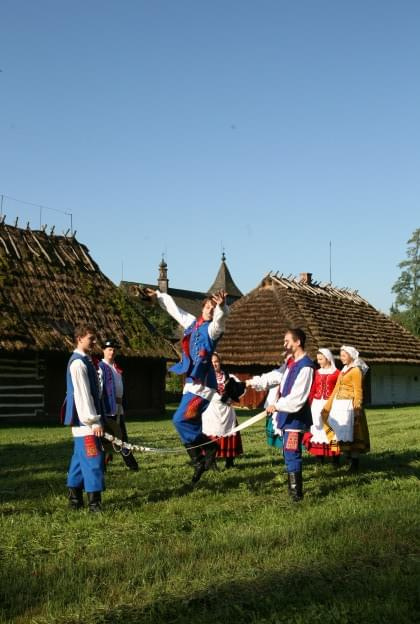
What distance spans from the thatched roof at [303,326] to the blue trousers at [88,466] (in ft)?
64.8

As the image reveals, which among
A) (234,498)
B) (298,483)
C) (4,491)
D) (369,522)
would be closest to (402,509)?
(369,522)

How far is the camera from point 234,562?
14.7ft

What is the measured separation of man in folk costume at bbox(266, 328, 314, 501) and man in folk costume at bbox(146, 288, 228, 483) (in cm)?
82

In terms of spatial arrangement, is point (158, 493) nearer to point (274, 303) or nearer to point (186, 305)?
point (274, 303)

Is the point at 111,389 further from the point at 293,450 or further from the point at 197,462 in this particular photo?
the point at 293,450

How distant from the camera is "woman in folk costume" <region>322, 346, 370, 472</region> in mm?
9094

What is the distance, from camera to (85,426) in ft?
21.2

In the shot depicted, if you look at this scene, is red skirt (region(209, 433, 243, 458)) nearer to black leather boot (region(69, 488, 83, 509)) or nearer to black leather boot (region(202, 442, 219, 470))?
black leather boot (region(202, 442, 219, 470))

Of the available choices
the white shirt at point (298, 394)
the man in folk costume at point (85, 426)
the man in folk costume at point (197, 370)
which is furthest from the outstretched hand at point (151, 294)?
the white shirt at point (298, 394)

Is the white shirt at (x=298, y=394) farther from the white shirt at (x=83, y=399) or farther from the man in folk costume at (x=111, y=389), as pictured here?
the man in folk costume at (x=111, y=389)

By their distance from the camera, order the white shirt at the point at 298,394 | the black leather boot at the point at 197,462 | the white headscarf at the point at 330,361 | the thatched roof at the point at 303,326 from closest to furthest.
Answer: the white shirt at the point at 298,394
the black leather boot at the point at 197,462
the white headscarf at the point at 330,361
the thatched roof at the point at 303,326

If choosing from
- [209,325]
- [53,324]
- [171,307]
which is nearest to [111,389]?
Result: [171,307]

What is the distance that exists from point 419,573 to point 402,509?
188 centimetres

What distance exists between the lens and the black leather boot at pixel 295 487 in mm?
6793
